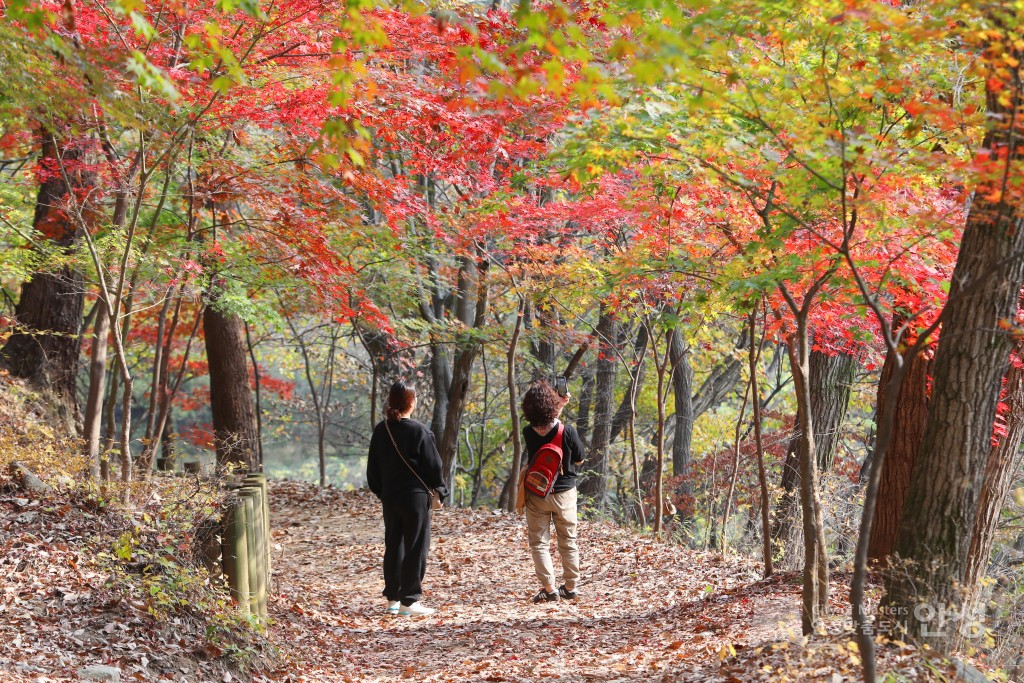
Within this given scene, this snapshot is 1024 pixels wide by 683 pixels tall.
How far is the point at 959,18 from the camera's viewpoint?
4156mm

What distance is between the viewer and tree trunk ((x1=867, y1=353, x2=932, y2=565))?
650 cm

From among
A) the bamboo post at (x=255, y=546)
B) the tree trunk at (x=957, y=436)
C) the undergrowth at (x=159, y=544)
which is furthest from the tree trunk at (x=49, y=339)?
the tree trunk at (x=957, y=436)

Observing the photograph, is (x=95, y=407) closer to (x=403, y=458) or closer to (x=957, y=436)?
(x=403, y=458)

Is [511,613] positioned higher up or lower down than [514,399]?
lower down

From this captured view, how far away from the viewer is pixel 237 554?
5.59 metres

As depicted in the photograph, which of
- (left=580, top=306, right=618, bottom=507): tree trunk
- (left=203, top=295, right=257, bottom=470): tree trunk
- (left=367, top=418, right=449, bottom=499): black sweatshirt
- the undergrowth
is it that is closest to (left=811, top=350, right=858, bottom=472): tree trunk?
(left=580, top=306, right=618, bottom=507): tree trunk

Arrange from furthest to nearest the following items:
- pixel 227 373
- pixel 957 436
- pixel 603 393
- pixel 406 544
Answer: pixel 603 393 < pixel 227 373 < pixel 406 544 < pixel 957 436

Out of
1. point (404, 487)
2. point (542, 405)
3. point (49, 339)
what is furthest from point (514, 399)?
point (49, 339)

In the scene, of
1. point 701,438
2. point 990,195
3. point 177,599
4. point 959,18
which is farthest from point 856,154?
point 701,438

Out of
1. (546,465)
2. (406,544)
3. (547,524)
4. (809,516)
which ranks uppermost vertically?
(546,465)

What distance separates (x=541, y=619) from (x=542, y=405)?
1818mm

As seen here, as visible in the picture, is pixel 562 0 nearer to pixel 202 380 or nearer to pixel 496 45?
pixel 496 45

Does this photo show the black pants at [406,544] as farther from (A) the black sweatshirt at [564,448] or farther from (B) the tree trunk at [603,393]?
(B) the tree trunk at [603,393]

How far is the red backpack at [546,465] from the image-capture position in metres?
7.18
